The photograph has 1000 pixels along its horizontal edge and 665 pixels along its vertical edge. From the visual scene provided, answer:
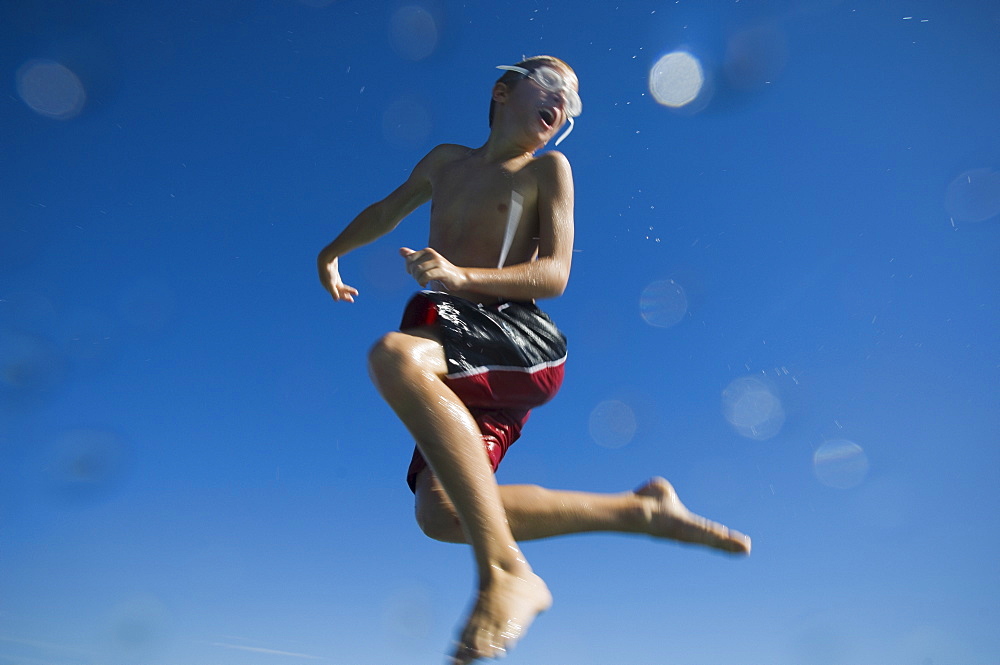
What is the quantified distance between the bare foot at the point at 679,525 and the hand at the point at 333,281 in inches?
76.1

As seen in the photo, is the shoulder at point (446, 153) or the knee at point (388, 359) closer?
the knee at point (388, 359)

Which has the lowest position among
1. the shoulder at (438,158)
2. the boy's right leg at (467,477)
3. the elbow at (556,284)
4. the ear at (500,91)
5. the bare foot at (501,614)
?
the bare foot at (501,614)

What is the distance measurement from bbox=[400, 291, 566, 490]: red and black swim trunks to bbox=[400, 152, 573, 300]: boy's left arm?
174 millimetres

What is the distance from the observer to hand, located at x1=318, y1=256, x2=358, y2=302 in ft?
13.1

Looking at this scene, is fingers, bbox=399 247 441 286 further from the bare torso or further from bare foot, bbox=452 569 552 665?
bare foot, bbox=452 569 552 665

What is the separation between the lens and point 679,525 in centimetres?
326

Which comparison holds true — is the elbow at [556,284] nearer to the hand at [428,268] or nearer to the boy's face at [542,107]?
the hand at [428,268]

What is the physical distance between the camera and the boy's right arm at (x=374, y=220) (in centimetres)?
399

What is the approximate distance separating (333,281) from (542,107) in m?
1.49

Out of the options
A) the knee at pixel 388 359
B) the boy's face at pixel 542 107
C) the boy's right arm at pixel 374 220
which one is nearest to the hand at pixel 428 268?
the knee at pixel 388 359

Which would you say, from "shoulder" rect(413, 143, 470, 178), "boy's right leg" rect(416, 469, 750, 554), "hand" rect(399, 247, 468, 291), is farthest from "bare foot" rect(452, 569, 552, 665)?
"shoulder" rect(413, 143, 470, 178)

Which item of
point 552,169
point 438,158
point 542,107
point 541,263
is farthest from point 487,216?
point 438,158

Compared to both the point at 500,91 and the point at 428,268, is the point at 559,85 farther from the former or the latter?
the point at 428,268

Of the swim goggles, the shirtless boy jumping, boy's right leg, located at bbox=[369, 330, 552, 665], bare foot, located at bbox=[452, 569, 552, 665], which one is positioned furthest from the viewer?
the swim goggles
